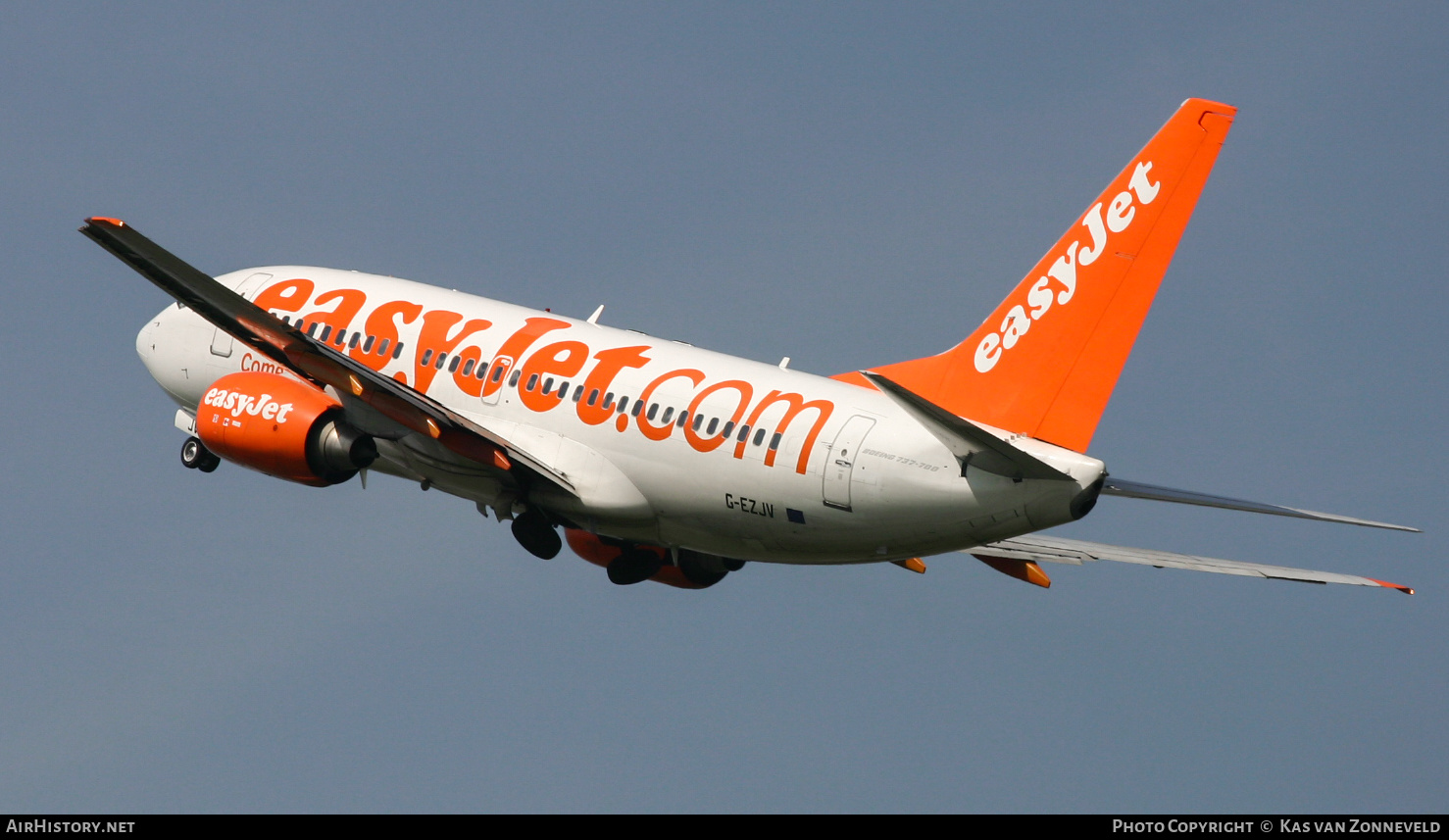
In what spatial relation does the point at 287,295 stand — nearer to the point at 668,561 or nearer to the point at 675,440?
the point at 668,561

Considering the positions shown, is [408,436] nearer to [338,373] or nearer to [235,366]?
[338,373]

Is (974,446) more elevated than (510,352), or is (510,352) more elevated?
(510,352)

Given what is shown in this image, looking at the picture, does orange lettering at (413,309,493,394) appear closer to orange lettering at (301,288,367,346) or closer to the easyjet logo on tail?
orange lettering at (301,288,367,346)

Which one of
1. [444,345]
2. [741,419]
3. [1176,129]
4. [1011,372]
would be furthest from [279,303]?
[1176,129]

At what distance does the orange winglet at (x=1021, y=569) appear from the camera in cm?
4219

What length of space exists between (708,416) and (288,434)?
806cm

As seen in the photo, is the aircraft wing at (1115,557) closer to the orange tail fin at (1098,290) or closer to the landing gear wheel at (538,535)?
the orange tail fin at (1098,290)

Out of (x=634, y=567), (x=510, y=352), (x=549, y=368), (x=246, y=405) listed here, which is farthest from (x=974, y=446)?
(x=246, y=405)

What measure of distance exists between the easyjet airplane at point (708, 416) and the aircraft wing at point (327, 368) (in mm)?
56

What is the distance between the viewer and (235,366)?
44.8m

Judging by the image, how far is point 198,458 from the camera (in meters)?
46.0

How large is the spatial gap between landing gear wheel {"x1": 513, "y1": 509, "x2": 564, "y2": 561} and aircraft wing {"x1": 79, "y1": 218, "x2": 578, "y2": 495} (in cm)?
140

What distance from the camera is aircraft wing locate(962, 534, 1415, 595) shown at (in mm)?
38250

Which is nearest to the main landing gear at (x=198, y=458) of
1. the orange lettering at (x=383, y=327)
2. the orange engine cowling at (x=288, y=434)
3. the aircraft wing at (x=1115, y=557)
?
the orange lettering at (x=383, y=327)
